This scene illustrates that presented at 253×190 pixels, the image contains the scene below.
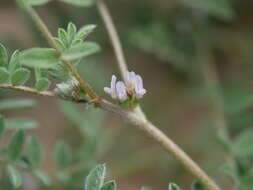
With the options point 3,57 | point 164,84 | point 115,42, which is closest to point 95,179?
point 3,57

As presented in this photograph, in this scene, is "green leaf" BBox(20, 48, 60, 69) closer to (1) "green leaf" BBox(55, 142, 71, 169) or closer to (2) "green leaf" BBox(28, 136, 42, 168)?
(2) "green leaf" BBox(28, 136, 42, 168)

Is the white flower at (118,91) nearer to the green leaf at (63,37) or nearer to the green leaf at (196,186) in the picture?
the green leaf at (63,37)

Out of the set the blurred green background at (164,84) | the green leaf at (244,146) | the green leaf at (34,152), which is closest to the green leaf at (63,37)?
the green leaf at (34,152)

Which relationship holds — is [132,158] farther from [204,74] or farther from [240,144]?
[240,144]

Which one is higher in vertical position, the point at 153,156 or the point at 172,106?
the point at 172,106

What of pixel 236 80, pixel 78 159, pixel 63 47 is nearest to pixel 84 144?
pixel 78 159

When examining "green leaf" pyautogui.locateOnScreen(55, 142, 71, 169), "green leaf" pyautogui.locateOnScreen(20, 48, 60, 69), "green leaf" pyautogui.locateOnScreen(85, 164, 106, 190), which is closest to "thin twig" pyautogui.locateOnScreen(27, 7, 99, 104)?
"green leaf" pyautogui.locateOnScreen(20, 48, 60, 69)
